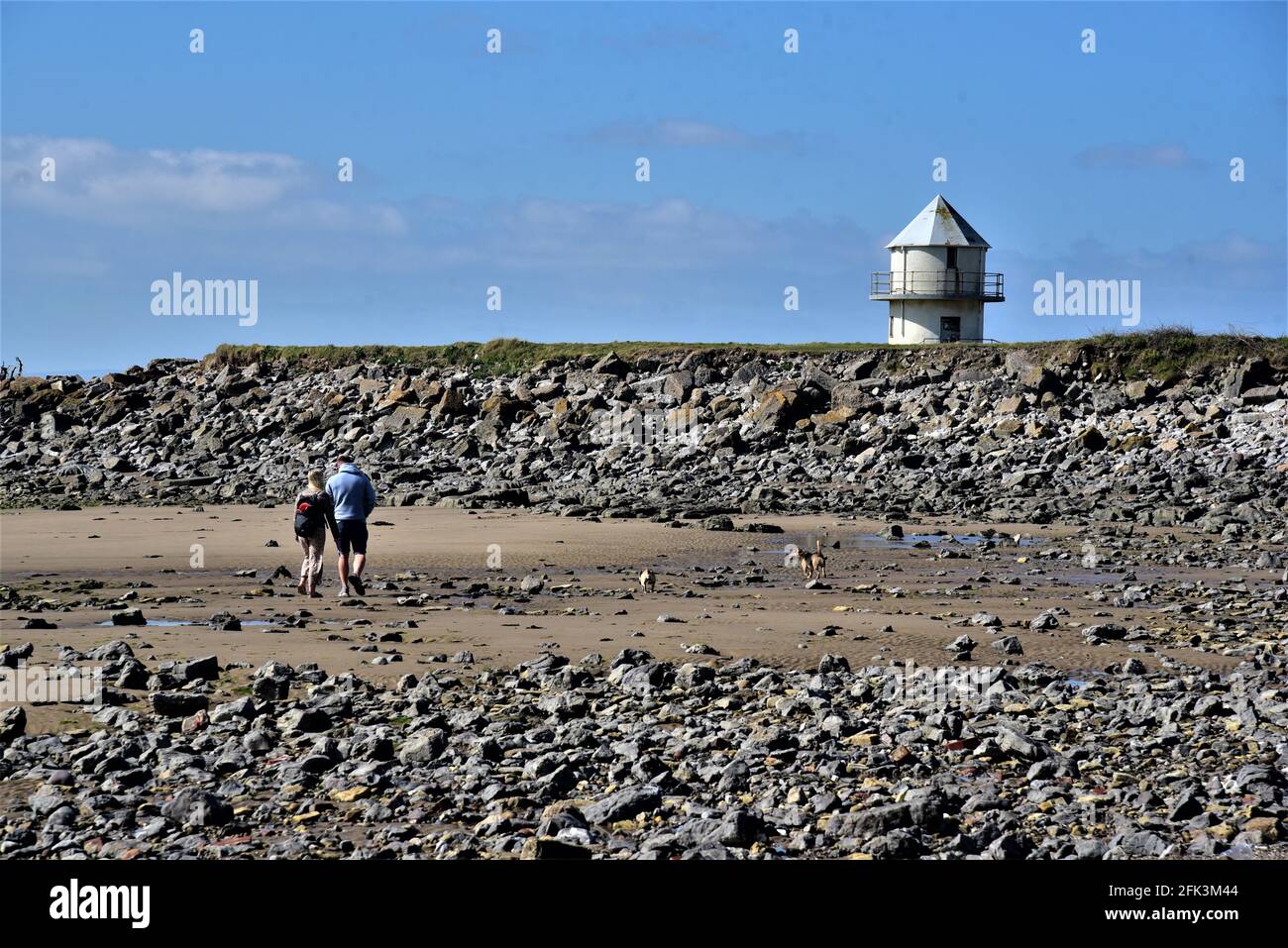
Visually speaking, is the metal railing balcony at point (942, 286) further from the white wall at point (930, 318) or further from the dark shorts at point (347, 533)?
the dark shorts at point (347, 533)

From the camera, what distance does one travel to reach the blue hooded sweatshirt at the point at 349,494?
19.1m

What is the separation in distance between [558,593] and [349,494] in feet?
9.99

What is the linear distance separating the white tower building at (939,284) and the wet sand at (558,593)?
32156mm

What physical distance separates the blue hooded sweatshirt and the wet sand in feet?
3.60

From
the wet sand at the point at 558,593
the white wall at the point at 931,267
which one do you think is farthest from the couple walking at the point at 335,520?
the white wall at the point at 931,267

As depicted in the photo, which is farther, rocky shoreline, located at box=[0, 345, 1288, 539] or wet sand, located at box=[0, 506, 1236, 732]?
rocky shoreline, located at box=[0, 345, 1288, 539]

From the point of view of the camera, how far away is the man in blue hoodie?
750 inches

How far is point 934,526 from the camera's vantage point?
30.4 meters

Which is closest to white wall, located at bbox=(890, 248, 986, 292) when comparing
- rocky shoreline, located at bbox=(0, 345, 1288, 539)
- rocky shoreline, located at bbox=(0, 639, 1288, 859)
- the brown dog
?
rocky shoreline, located at bbox=(0, 345, 1288, 539)

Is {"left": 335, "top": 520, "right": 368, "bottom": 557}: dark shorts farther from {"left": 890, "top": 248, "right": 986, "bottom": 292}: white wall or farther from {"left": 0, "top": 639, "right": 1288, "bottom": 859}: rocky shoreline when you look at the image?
{"left": 890, "top": 248, "right": 986, "bottom": 292}: white wall

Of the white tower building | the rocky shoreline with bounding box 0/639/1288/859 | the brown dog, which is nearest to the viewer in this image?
the rocky shoreline with bounding box 0/639/1288/859

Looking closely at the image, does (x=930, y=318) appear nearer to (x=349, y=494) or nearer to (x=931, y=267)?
(x=931, y=267)
